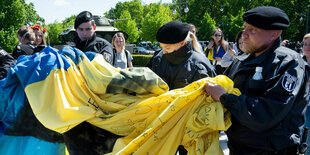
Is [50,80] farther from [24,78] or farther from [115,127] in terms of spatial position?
[115,127]

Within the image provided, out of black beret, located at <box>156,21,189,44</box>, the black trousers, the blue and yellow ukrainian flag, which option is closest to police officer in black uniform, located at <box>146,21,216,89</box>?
black beret, located at <box>156,21,189,44</box>

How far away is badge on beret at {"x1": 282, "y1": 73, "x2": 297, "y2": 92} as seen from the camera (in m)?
1.93

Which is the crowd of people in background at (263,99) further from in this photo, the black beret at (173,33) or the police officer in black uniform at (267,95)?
the black beret at (173,33)

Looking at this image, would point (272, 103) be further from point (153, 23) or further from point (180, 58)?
point (153, 23)

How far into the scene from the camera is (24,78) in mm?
2527

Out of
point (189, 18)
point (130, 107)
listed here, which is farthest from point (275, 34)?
point (189, 18)

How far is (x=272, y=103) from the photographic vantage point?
6.32 feet

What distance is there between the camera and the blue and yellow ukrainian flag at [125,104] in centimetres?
225

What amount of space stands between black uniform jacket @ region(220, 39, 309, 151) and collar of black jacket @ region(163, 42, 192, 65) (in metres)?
1.06

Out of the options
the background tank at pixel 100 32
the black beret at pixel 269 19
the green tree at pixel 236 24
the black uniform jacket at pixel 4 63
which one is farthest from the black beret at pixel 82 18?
the green tree at pixel 236 24

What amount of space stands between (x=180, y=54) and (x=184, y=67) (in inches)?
6.3

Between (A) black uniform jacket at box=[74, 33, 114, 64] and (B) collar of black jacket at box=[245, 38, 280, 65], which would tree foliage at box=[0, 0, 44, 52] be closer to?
(A) black uniform jacket at box=[74, 33, 114, 64]

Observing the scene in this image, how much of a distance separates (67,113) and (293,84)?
1.78m

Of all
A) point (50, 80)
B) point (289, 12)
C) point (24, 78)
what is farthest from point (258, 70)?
point (289, 12)
